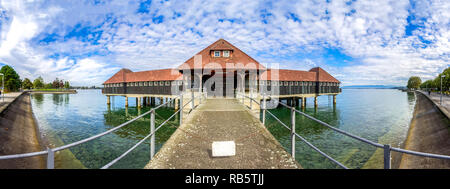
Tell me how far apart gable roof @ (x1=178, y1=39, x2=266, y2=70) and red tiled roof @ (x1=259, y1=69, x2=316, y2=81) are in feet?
21.7

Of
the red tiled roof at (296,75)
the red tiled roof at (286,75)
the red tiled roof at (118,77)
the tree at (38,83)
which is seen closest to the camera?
the red tiled roof at (286,75)

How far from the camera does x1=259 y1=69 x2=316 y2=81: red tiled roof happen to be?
2634 cm

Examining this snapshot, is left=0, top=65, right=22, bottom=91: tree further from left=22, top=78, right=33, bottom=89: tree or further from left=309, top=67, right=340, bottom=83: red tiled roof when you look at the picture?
left=309, top=67, right=340, bottom=83: red tiled roof

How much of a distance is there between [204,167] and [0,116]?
2171 cm

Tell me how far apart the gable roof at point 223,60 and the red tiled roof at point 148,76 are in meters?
7.23

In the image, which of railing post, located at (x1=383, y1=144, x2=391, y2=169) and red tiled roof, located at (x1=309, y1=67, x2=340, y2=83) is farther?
red tiled roof, located at (x1=309, y1=67, x2=340, y2=83)

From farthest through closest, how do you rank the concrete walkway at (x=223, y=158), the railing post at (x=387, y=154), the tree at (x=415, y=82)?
the tree at (x=415, y=82), the concrete walkway at (x=223, y=158), the railing post at (x=387, y=154)

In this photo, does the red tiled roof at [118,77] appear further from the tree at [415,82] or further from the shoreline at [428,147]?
the tree at [415,82]

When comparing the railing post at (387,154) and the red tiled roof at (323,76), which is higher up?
the red tiled roof at (323,76)

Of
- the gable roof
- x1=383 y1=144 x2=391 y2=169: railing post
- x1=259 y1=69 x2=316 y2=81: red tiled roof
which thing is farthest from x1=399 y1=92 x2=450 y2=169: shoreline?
x1=259 y1=69 x2=316 y2=81: red tiled roof

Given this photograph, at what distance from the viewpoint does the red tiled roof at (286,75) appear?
2634 cm

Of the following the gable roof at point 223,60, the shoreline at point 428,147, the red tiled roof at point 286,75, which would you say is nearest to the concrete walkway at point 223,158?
the shoreline at point 428,147

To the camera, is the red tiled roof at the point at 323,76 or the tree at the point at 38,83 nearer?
the red tiled roof at the point at 323,76
